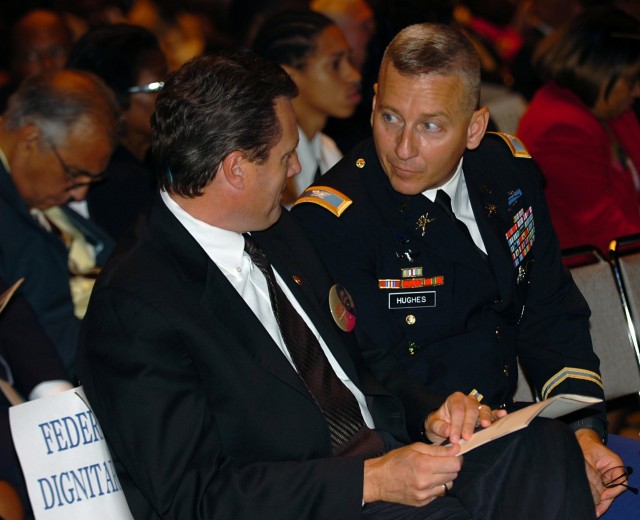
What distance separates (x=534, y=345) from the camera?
9.91 ft

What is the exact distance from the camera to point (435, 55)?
2650 millimetres

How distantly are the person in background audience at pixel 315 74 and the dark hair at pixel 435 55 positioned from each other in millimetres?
1920

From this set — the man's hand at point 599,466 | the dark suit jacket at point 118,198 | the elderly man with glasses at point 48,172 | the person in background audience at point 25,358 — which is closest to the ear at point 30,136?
the elderly man with glasses at point 48,172

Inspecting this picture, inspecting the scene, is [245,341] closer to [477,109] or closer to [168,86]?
[168,86]

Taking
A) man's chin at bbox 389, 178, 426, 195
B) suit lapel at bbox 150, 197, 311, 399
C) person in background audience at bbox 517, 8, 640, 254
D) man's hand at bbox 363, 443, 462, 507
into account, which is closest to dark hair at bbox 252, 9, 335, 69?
person in background audience at bbox 517, 8, 640, 254

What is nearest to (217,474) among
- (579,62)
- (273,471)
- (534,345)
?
(273,471)

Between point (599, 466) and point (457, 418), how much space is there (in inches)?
22.0

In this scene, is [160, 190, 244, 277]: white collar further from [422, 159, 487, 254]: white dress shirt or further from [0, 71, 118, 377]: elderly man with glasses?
[0, 71, 118, 377]: elderly man with glasses

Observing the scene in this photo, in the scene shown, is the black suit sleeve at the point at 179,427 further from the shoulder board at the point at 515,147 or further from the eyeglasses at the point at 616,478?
the shoulder board at the point at 515,147

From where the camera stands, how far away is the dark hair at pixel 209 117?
7.55ft

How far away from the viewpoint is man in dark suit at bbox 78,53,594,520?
7.18 ft

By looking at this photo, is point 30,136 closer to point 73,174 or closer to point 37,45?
point 73,174

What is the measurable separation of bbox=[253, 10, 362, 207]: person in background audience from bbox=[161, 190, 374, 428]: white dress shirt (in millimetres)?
2140

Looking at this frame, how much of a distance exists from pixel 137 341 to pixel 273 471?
1.39 feet
